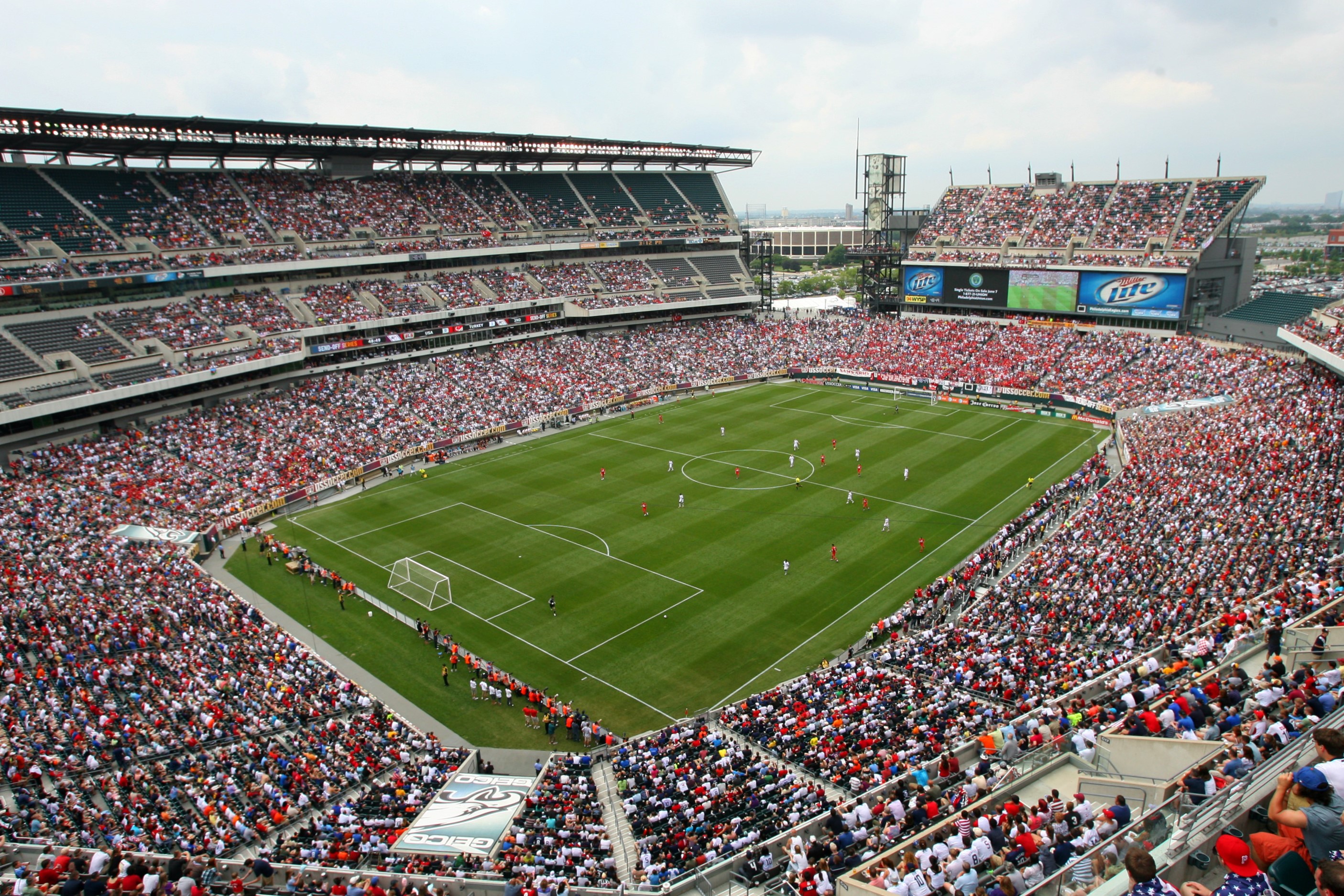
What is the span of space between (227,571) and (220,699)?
1517 cm

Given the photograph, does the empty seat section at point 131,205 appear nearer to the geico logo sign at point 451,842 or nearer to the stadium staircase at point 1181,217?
the geico logo sign at point 451,842

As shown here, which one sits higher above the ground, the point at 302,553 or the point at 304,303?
the point at 304,303

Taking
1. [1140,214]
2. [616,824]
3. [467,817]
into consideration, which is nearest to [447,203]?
[1140,214]

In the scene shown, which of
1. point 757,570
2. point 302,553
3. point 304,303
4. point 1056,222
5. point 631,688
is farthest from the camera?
point 1056,222

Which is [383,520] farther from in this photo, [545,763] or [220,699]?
[545,763]

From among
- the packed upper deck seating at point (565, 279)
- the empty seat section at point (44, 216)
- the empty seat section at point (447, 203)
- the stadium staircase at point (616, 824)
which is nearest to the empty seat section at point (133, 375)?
the empty seat section at point (44, 216)

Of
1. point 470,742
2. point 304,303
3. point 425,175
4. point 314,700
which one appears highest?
point 425,175

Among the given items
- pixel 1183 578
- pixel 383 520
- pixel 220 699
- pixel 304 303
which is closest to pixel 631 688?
pixel 220 699

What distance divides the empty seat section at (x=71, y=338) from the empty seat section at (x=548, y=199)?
37.2 metres

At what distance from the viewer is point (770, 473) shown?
46.2 meters

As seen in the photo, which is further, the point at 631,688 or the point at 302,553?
the point at 302,553

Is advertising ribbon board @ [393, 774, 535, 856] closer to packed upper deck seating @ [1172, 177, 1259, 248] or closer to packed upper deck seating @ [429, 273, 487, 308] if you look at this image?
packed upper deck seating @ [429, 273, 487, 308]

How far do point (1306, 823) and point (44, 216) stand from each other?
6239 cm

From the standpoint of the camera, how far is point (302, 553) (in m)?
36.5
